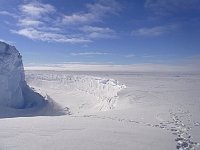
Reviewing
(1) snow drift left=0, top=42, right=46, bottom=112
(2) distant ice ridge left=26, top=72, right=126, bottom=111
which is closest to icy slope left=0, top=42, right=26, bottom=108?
(1) snow drift left=0, top=42, right=46, bottom=112

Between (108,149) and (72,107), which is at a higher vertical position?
(108,149)

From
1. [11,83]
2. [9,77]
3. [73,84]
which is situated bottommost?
[73,84]

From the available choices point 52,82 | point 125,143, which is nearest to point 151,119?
point 125,143

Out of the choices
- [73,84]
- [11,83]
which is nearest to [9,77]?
[11,83]

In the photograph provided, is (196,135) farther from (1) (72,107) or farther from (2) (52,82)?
(2) (52,82)

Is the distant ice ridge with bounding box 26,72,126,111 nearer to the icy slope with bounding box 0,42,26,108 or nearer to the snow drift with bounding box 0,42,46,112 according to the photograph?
the snow drift with bounding box 0,42,46,112

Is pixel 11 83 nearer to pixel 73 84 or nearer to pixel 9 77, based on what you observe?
pixel 9 77

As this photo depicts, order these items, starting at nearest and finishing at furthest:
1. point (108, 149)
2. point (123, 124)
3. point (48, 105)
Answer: point (108, 149) < point (123, 124) < point (48, 105)

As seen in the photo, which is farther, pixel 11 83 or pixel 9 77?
pixel 11 83
